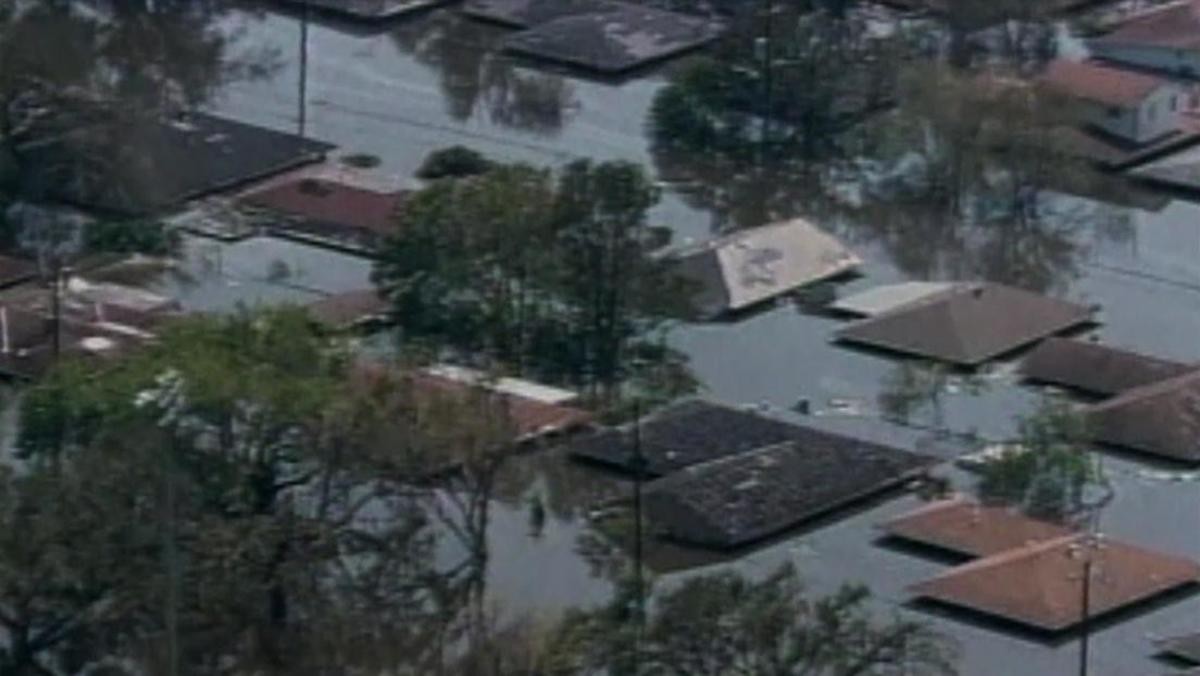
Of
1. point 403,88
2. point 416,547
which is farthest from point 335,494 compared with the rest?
point 403,88

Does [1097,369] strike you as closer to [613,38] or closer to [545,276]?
[545,276]

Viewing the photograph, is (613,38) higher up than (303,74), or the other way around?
(613,38)

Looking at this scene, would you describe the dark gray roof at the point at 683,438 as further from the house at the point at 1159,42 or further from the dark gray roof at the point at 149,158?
the house at the point at 1159,42

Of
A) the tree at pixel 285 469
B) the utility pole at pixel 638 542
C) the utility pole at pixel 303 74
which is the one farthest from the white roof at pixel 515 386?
the utility pole at pixel 303 74

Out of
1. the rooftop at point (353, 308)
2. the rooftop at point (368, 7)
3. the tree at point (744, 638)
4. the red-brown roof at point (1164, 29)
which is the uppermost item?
the tree at point (744, 638)

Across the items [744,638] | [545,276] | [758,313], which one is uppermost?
[744,638]

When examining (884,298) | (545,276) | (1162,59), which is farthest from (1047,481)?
(1162,59)

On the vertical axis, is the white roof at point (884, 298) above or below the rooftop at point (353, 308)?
above
